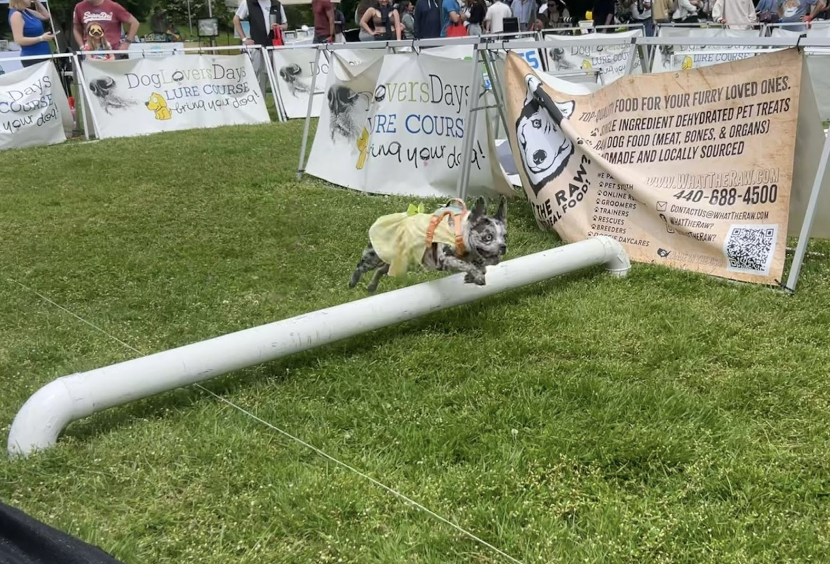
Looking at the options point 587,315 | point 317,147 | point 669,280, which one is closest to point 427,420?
point 587,315

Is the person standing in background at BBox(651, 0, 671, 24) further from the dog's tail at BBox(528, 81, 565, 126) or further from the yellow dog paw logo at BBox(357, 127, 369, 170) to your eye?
the dog's tail at BBox(528, 81, 565, 126)

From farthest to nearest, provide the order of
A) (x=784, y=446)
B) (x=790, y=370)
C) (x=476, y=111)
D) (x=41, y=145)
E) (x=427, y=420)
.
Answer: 1. (x=41, y=145)
2. (x=476, y=111)
3. (x=790, y=370)
4. (x=427, y=420)
5. (x=784, y=446)

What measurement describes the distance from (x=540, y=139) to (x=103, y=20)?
8.84 m

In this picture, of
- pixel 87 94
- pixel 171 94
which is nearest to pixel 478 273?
pixel 87 94

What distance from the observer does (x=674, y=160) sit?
15.9 ft

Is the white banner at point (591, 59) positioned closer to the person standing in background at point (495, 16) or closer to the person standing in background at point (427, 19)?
the person standing in background at point (495, 16)

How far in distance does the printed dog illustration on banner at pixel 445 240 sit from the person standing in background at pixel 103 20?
962cm

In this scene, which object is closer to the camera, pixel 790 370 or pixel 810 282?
pixel 790 370

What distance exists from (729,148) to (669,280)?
0.93 metres

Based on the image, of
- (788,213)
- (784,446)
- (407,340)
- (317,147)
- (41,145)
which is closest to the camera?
(784,446)

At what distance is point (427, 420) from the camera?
3.00 m

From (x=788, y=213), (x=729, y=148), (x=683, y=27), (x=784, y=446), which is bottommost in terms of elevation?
(x=784, y=446)

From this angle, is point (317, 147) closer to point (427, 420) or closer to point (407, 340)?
point (407, 340)

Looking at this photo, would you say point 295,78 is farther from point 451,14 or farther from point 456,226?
point 456,226
